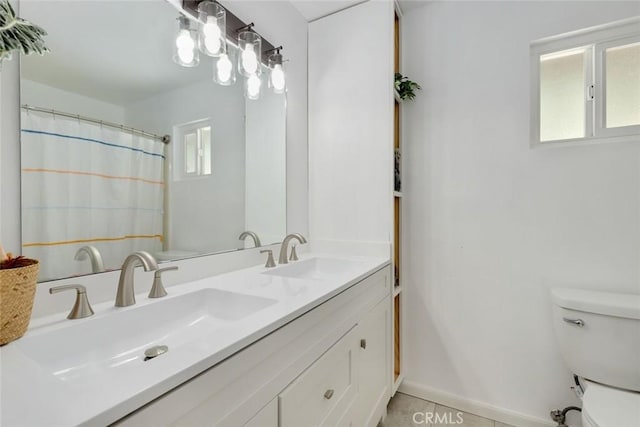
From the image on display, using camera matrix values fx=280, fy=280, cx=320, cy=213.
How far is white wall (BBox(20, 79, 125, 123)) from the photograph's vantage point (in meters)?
0.74

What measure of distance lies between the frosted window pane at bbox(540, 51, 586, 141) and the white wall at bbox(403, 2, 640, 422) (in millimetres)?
148

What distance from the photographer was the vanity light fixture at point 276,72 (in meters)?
1.53

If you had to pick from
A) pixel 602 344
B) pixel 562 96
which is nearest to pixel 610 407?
pixel 602 344

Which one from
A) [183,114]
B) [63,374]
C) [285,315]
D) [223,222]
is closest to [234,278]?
[223,222]

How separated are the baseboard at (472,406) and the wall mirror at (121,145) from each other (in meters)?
1.46

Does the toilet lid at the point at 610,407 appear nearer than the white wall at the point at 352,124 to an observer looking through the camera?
Yes

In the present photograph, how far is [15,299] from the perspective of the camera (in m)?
0.57

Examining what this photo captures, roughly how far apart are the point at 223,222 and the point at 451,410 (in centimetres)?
173

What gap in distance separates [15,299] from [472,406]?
6.88 ft

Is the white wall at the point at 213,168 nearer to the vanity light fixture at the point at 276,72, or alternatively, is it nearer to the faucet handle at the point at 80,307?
the vanity light fixture at the point at 276,72

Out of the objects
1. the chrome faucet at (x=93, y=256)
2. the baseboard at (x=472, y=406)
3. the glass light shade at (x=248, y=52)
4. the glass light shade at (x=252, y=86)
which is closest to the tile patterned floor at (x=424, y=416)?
the baseboard at (x=472, y=406)

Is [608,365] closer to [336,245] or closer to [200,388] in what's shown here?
[336,245]

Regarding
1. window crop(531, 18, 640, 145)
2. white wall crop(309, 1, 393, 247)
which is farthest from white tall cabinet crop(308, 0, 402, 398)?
window crop(531, 18, 640, 145)

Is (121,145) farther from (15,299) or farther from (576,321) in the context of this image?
(576,321)
